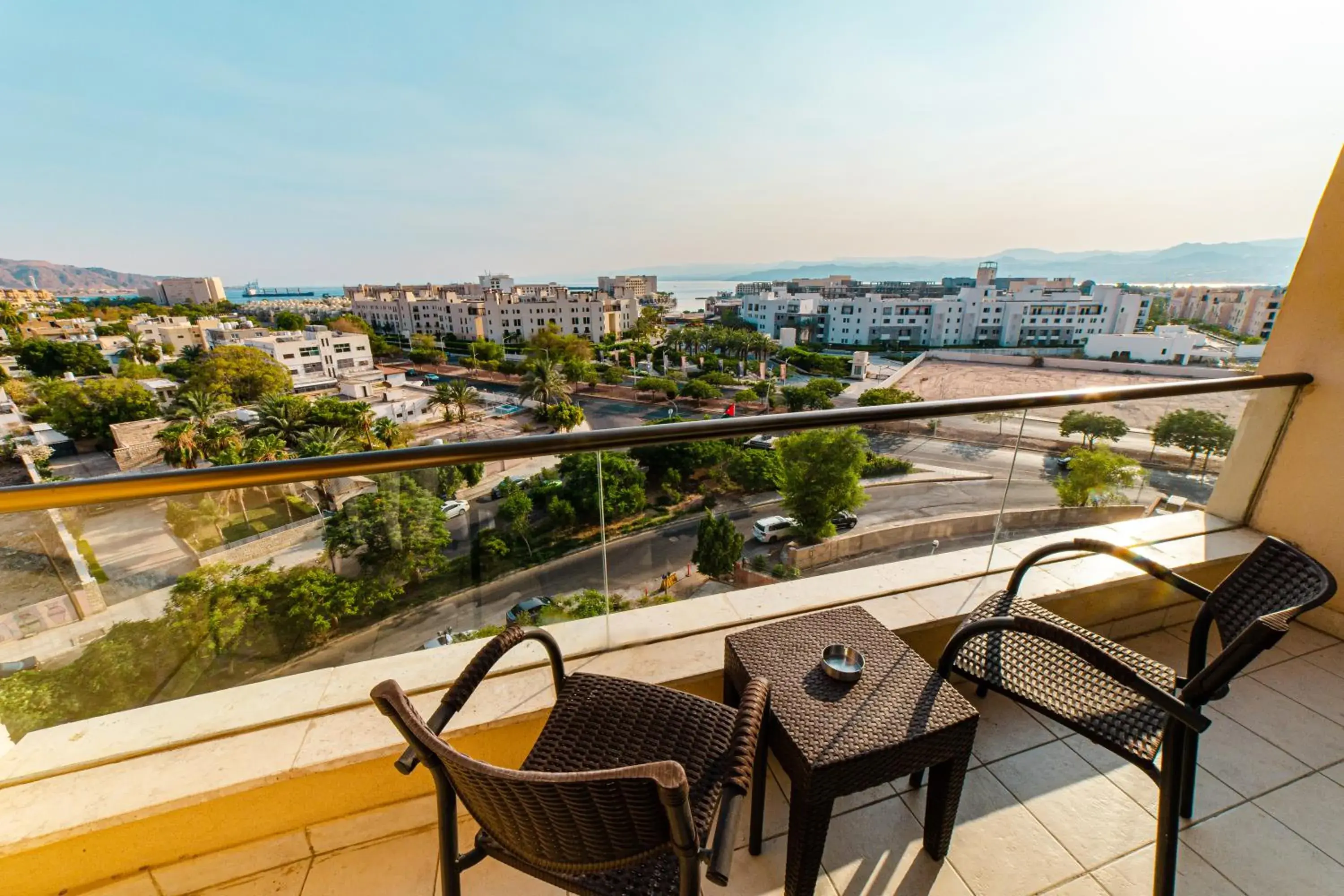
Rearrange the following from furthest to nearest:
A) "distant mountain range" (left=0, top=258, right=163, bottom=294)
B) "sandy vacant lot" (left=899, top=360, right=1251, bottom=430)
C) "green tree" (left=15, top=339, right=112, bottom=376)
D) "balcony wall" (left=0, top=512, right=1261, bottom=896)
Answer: "distant mountain range" (left=0, top=258, right=163, bottom=294), "green tree" (left=15, top=339, right=112, bottom=376), "sandy vacant lot" (left=899, top=360, right=1251, bottom=430), "balcony wall" (left=0, top=512, right=1261, bottom=896)

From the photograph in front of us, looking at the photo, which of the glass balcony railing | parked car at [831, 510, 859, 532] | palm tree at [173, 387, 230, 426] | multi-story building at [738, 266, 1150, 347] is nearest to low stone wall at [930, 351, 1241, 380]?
multi-story building at [738, 266, 1150, 347]

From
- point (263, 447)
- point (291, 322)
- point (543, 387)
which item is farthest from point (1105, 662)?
point (291, 322)

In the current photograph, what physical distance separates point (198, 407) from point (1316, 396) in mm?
28817

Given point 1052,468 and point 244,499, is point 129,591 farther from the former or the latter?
point 1052,468

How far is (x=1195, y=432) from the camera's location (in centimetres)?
233

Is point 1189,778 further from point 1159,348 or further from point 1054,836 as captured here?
point 1159,348

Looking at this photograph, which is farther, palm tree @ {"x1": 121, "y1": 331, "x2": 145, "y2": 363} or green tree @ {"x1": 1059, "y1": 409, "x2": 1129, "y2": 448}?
palm tree @ {"x1": 121, "y1": 331, "x2": 145, "y2": 363}

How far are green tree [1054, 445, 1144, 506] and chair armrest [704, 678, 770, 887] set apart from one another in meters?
1.97

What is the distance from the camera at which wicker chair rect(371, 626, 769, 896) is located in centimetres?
68

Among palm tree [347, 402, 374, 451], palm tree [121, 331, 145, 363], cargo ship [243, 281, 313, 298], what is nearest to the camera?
palm tree [347, 402, 374, 451]

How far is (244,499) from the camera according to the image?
4.62 feet

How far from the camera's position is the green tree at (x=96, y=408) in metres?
23.8

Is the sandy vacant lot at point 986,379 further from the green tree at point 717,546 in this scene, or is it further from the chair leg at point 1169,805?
the chair leg at point 1169,805

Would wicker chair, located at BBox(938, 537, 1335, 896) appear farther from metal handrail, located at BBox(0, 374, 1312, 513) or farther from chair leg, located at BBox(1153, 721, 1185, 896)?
Result: metal handrail, located at BBox(0, 374, 1312, 513)
